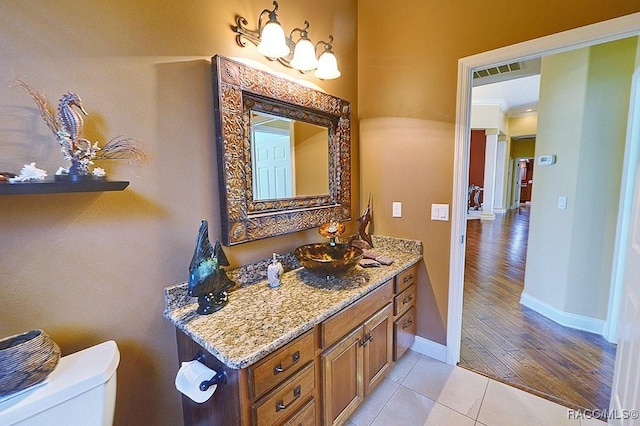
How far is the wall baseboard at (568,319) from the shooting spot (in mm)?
2406

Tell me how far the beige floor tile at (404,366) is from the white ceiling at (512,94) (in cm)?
478

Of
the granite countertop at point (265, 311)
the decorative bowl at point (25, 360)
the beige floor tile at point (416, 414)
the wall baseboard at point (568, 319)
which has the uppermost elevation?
the decorative bowl at point (25, 360)

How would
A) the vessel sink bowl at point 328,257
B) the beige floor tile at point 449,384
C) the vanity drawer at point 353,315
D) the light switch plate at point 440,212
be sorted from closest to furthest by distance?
the vanity drawer at point 353,315 < the vessel sink bowl at point 328,257 < the beige floor tile at point 449,384 < the light switch plate at point 440,212

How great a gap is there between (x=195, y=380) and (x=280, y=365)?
12.1 inches

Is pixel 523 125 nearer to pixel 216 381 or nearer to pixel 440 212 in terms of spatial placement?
pixel 440 212

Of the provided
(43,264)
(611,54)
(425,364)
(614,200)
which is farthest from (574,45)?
(43,264)

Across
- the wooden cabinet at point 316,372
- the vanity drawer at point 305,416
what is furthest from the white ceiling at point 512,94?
the vanity drawer at point 305,416

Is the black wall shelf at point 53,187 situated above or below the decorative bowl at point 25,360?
above

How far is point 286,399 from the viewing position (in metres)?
1.09

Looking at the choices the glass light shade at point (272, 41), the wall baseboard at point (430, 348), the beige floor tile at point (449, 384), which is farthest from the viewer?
the wall baseboard at point (430, 348)

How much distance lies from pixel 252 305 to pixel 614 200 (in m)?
3.03

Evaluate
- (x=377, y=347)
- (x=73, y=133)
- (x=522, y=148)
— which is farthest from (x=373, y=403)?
(x=522, y=148)

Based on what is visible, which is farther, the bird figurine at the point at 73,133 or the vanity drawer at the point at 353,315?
the vanity drawer at the point at 353,315

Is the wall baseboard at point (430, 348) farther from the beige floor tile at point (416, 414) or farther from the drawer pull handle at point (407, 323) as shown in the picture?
the beige floor tile at point (416, 414)
